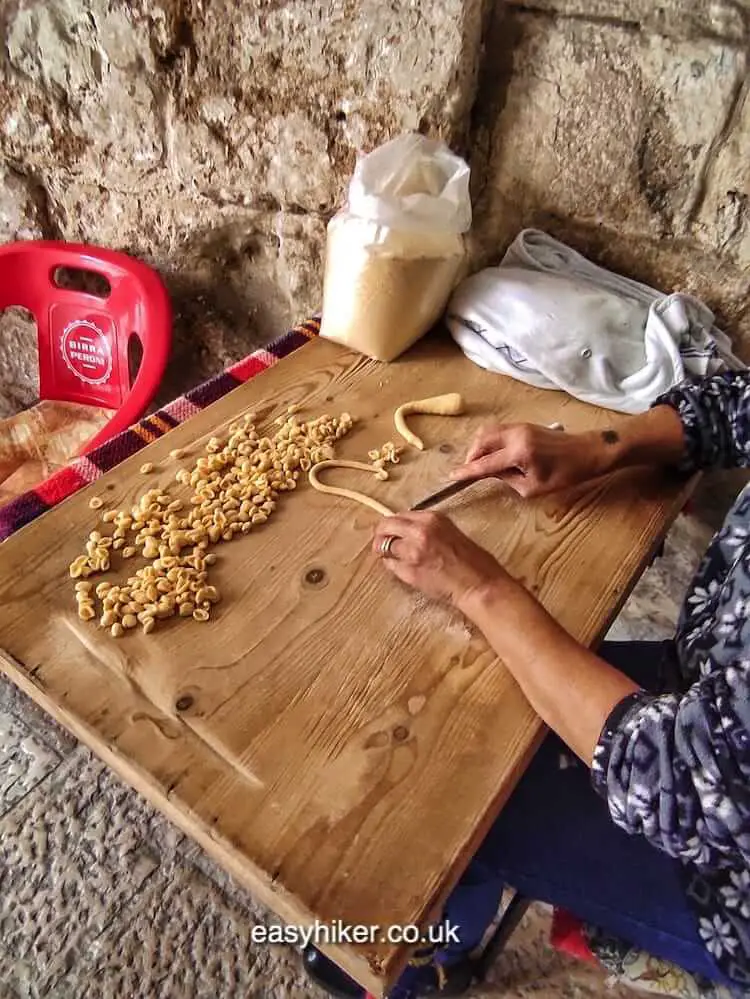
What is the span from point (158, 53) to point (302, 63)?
0.31 meters

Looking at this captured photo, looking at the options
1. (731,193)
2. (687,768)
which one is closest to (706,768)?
(687,768)

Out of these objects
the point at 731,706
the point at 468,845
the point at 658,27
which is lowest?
the point at 468,845

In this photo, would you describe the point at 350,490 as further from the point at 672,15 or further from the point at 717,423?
the point at 672,15

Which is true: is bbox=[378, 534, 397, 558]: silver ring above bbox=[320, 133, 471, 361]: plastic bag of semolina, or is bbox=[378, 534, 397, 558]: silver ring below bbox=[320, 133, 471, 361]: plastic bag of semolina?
below

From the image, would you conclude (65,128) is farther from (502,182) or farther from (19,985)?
(19,985)

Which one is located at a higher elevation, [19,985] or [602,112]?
[602,112]

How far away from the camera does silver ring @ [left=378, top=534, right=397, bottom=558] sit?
0.92 meters

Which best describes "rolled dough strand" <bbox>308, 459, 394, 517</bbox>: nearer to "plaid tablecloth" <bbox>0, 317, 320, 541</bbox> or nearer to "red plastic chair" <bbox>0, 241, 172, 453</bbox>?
"plaid tablecloth" <bbox>0, 317, 320, 541</bbox>

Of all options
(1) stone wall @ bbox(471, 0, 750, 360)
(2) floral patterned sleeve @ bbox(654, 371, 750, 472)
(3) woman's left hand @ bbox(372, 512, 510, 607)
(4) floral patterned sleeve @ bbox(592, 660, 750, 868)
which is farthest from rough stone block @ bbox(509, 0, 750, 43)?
(4) floral patterned sleeve @ bbox(592, 660, 750, 868)

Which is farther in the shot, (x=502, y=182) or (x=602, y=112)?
(x=502, y=182)

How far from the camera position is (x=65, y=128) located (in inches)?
66.1

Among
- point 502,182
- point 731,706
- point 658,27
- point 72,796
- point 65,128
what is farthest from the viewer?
point 65,128

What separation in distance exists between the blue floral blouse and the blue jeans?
0.03 meters

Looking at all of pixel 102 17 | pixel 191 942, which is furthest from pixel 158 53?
pixel 191 942
